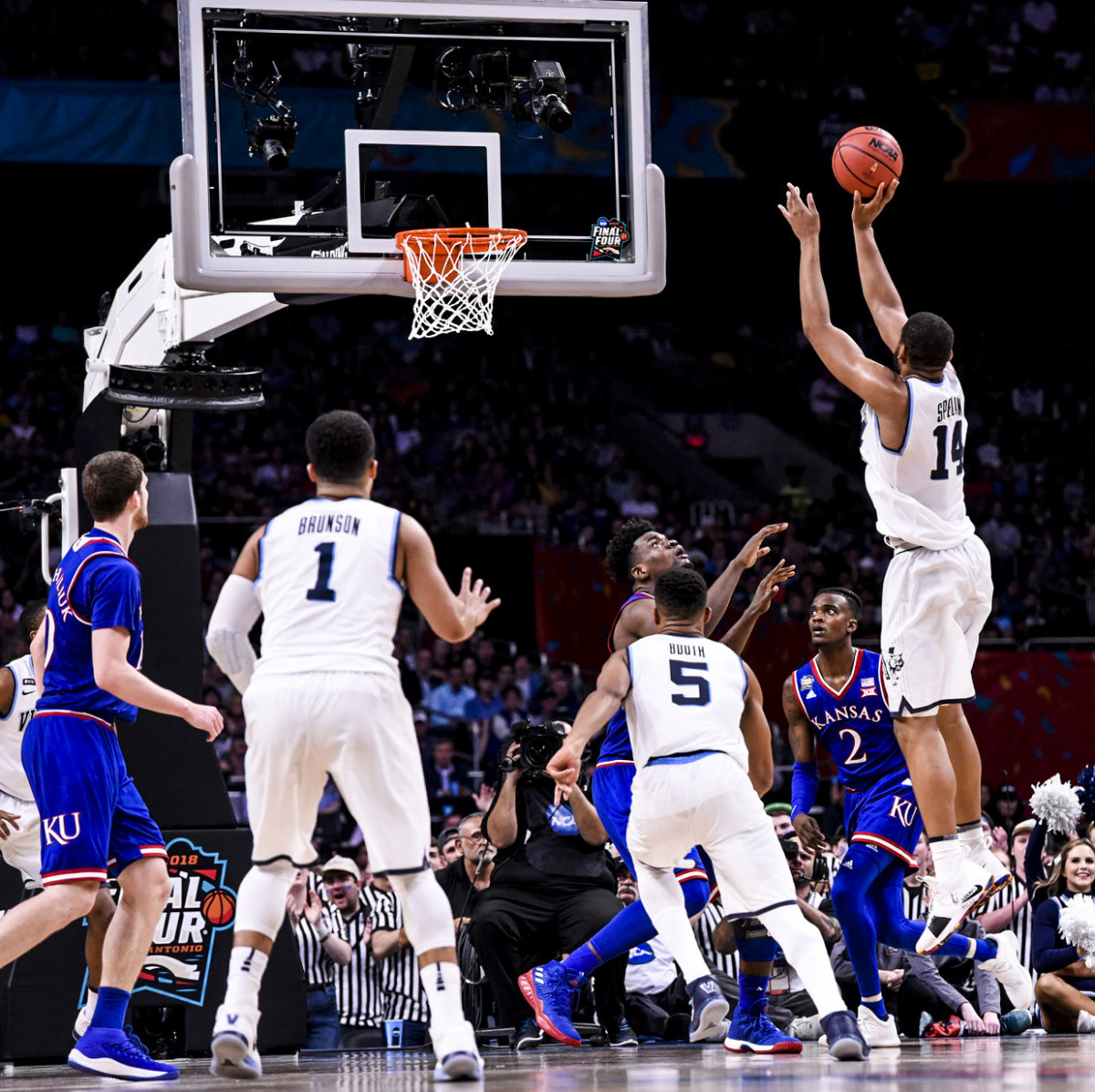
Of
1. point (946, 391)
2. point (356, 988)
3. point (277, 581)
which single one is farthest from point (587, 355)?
point (277, 581)

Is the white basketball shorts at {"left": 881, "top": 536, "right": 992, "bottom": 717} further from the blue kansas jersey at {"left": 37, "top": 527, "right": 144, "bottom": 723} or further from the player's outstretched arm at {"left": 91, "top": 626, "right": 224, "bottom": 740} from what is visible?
the blue kansas jersey at {"left": 37, "top": 527, "right": 144, "bottom": 723}

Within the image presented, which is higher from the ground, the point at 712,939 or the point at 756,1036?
the point at 756,1036

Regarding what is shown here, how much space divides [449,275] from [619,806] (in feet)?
10.1

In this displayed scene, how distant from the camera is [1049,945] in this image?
1052 cm

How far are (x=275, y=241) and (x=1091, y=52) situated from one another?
18.7 m

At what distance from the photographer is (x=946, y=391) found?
7930 mm

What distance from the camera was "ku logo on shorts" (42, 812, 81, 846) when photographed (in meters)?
7.07

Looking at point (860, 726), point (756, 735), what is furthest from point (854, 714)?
point (756, 735)

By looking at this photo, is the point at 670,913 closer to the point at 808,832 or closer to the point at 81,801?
the point at 808,832

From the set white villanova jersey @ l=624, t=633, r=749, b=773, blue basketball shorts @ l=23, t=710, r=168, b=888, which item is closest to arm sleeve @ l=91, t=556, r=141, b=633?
blue basketball shorts @ l=23, t=710, r=168, b=888

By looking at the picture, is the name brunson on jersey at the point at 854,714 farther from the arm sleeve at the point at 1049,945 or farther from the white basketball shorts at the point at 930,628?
the arm sleeve at the point at 1049,945

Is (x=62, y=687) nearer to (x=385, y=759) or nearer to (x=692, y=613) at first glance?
(x=385, y=759)

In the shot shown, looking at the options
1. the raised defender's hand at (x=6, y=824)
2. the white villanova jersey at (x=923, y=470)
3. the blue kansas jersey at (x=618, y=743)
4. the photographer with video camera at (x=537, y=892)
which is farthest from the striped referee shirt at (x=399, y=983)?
the white villanova jersey at (x=923, y=470)

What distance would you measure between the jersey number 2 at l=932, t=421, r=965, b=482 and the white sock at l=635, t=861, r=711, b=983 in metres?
2.30
